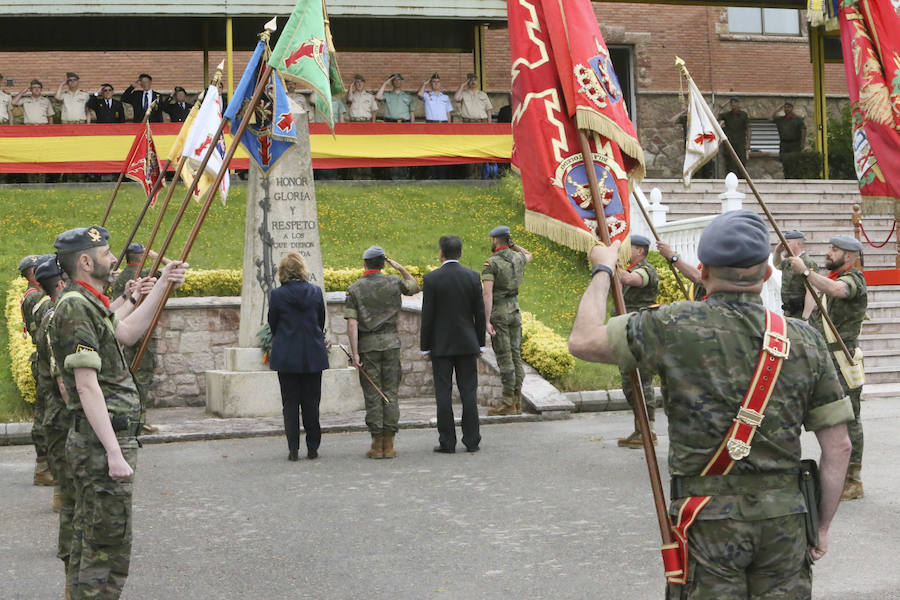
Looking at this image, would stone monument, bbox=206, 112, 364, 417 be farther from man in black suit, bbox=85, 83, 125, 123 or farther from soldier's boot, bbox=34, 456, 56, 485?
man in black suit, bbox=85, 83, 125, 123

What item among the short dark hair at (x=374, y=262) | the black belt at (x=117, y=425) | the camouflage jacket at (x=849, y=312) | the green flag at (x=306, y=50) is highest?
the green flag at (x=306, y=50)

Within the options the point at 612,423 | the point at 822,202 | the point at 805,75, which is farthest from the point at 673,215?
the point at 805,75

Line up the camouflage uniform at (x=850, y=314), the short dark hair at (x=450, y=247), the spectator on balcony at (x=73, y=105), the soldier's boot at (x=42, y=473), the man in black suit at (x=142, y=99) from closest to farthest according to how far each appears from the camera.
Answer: the camouflage uniform at (x=850, y=314) < the soldier's boot at (x=42, y=473) < the short dark hair at (x=450, y=247) < the spectator on balcony at (x=73, y=105) < the man in black suit at (x=142, y=99)

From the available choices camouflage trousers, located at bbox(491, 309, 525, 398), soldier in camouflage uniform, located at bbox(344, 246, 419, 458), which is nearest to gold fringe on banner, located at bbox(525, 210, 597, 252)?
soldier in camouflage uniform, located at bbox(344, 246, 419, 458)

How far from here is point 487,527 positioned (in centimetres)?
782

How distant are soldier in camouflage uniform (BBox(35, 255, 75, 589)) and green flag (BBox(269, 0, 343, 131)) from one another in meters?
2.16

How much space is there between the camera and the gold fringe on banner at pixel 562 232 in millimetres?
5602

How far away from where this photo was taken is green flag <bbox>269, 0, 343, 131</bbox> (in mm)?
8758

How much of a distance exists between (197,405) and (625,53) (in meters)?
21.2

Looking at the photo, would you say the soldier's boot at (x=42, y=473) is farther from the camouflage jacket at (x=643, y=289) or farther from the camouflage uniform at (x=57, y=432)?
the camouflage jacket at (x=643, y=289)

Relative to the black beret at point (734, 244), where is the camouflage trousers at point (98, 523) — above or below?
below

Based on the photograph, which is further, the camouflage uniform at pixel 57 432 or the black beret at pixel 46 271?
the black beret at pixel 46 271

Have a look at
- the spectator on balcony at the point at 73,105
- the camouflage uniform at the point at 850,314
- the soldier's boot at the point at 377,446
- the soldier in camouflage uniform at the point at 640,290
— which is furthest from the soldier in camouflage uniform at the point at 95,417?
the spectator on balcony at the point at 73,105

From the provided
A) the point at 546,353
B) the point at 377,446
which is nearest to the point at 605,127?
the point at 377,446
